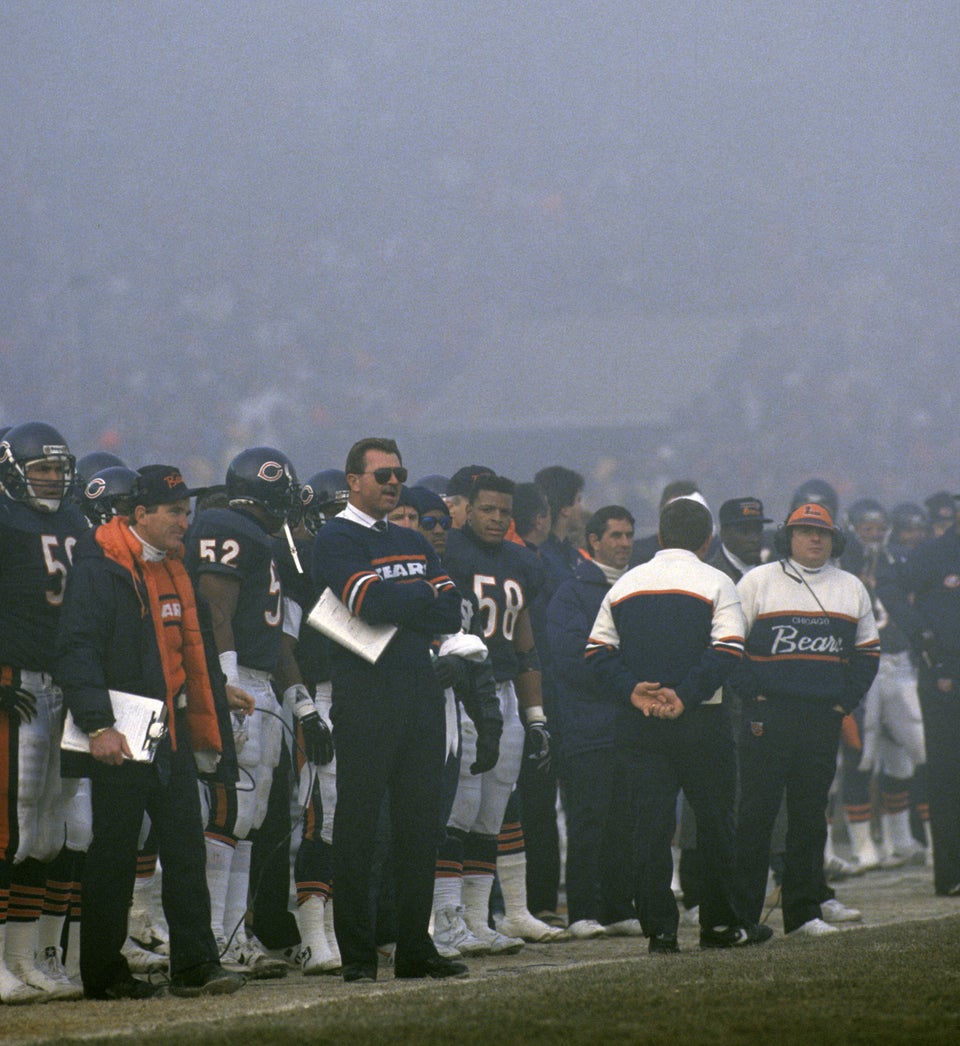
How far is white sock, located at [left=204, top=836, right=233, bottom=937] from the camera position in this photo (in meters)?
6.75

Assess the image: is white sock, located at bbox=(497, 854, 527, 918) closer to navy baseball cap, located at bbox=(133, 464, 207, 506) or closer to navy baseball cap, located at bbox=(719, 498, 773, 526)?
navy baseball cap, located at bbox=(719, 498, 773, 526)

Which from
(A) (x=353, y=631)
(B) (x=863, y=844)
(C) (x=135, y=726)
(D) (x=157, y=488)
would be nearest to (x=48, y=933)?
(C) (x=135, y=726)

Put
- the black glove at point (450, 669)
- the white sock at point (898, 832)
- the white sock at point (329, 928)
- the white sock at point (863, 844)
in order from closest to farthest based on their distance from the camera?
1. the black glove at point (450, 669)
2. the white sock at point (329, 928)
3. the white sock at point (863, 844)
4. the white sock at point (898, 832)

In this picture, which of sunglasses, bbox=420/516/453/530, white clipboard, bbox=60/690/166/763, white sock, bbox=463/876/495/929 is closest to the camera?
white clipboard, bbox=60/690/166/763

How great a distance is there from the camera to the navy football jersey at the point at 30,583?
5977 millimetres

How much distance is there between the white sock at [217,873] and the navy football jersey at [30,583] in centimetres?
121

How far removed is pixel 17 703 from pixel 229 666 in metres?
1.13

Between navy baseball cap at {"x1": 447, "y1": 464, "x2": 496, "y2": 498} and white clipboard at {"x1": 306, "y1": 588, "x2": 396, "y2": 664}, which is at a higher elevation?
navy baseball cap at {"x1": 447, "y1": 464, "x2": 496, "y2": 498}

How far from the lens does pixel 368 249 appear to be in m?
37.8

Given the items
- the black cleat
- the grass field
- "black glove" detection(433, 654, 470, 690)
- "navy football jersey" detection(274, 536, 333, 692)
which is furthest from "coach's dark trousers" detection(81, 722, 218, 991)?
"navy football jersey" detection(274, 536, 333, 692)

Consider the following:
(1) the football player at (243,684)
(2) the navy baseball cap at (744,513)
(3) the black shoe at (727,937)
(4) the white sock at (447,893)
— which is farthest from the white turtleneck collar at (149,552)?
(2) the navy baseball cap at (744,513)

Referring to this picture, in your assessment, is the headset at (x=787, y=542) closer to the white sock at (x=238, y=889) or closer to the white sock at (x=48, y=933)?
the white sock at (x=238, y=889)

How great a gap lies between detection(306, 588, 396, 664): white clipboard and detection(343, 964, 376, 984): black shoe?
1.12 meters

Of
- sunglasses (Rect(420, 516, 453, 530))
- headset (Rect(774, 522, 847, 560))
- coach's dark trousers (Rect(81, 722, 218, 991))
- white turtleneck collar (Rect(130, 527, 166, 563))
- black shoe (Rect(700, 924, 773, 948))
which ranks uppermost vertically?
sunglasses (Rect(420, 516, 453, 530))
